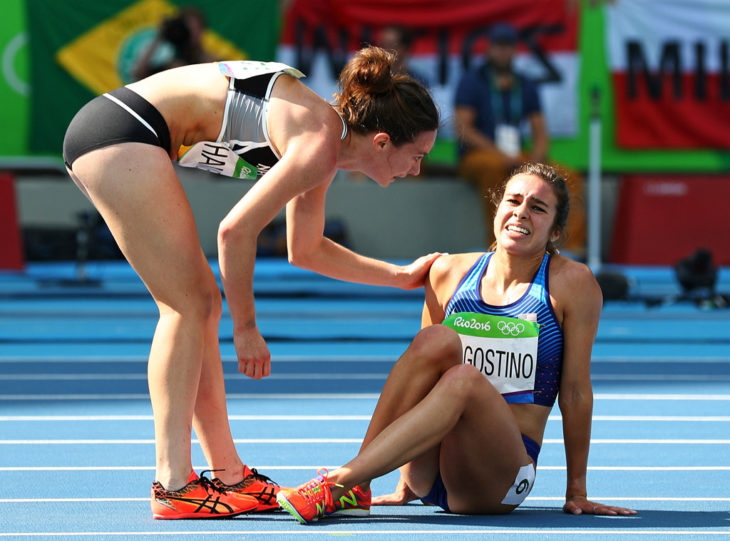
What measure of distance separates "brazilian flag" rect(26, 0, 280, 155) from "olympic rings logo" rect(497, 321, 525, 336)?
10801mm

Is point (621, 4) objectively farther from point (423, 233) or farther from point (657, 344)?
point (657, 344)

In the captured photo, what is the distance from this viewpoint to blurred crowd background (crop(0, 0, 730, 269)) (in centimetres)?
1295

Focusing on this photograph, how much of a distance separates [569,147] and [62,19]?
5945 millimetres

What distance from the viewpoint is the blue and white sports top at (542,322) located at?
11.7 feet

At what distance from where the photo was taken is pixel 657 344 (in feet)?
25.4

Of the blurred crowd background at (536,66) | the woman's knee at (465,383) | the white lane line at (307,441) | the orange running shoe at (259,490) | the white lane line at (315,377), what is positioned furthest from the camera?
the blurred crowd background at (536,66)

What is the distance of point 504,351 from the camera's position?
3.59m

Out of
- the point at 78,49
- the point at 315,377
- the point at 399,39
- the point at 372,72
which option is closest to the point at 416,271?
the point at 372,72

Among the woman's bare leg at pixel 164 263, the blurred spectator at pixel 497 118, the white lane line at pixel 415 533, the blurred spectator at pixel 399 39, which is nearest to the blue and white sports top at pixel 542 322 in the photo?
the white lane line at pixel 415 533

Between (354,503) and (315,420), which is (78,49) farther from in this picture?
(354,503)

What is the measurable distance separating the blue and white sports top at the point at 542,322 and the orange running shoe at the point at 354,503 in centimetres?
51

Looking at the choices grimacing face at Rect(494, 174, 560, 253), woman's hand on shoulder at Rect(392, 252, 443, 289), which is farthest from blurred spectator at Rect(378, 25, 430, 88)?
grimacing face at Rect(494, 174, 560, 253)

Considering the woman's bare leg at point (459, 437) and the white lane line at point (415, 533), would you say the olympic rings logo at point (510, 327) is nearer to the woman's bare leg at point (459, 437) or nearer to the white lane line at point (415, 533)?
the woman's bare leg at point (459, 437)

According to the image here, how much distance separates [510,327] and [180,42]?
30.3ft
